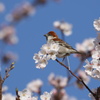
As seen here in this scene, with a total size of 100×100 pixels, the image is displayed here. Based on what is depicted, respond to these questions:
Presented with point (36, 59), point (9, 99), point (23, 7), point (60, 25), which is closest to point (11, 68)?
point (36, 59)

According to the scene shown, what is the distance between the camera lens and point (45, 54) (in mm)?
2279

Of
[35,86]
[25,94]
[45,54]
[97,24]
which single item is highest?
[35,86]

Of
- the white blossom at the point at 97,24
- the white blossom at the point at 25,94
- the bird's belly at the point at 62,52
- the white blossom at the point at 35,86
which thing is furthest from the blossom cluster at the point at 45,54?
the white blossom at the point at 35,86

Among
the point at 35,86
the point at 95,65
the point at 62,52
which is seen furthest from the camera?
the point at 35,86

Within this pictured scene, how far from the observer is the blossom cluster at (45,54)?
2.23 metres

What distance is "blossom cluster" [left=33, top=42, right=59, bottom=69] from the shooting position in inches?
87.7

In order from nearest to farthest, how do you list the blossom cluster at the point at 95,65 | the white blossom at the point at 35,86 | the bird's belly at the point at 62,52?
the blossom cluster at the point at 95,65 → the bird's belly at the point at 62,52 → the white blossom at the point at 35,86

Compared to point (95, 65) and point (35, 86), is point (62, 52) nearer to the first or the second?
point (95, 65)

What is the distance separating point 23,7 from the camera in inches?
434

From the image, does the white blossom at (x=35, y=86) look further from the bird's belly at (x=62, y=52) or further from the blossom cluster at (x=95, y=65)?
the blossom cluster at (x=95, y=65)

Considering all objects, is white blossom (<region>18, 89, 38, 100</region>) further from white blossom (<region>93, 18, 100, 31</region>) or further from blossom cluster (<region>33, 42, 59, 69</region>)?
white blossom (<region>93, 18, 100, 31</region>)

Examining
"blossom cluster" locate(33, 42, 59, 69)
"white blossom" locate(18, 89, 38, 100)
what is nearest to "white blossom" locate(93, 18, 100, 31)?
"blossom cluster" locate(33, 42, 59, 69)

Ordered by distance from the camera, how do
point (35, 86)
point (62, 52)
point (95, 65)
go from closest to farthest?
point (95, 65) < point (62, 52) < point (35, 86)

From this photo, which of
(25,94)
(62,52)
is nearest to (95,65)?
(62,52)
